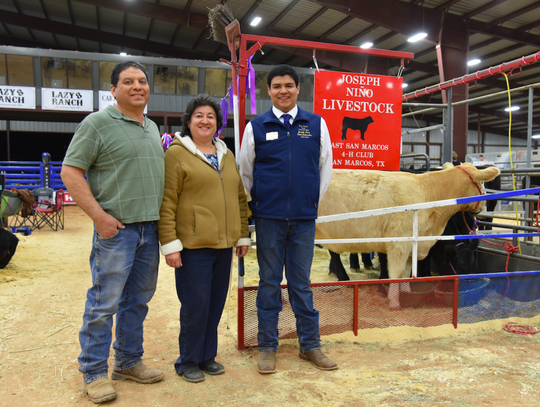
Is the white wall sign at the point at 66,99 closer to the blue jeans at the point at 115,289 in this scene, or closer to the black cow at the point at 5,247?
the black cow at the point at 5,247

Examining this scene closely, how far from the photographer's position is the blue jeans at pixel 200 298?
2412 millimetres

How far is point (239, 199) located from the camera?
264 cm

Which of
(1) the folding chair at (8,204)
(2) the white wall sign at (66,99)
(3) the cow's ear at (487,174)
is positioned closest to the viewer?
(3) the cow's ear at (487,174)

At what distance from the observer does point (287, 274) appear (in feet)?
9.12

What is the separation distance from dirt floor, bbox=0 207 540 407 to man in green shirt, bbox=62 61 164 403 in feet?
1.13

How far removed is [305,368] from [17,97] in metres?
20.1

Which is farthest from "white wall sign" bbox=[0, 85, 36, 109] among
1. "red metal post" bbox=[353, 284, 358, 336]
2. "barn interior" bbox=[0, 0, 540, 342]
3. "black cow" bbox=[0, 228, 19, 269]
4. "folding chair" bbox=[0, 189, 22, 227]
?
"red metal post" bbox=[353, 284, 358, 336]

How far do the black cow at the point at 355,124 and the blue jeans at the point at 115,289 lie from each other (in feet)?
7.22

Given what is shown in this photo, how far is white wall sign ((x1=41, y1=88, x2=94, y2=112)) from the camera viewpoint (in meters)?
18.0

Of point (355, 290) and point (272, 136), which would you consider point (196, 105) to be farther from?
point (355, 290)

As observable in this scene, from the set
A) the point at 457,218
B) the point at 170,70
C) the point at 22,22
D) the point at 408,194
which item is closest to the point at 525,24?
the point at 457,218

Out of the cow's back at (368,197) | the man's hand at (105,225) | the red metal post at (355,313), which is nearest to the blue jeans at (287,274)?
the red metal post at (355,313)

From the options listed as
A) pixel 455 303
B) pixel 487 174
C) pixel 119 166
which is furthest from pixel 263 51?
pixel 119 166

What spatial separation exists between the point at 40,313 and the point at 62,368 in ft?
4.82
